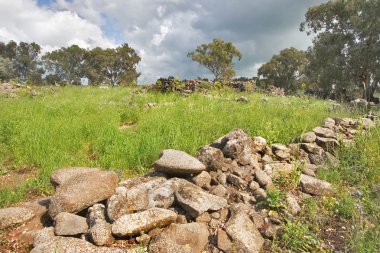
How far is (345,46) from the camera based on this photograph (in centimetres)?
2553

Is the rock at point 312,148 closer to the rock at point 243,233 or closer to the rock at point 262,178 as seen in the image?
the rock at point 262,178

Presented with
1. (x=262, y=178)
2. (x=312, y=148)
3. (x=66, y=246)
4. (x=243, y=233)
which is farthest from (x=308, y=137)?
(x=66, y=246)

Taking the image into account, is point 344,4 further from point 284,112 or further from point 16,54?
point 16,54

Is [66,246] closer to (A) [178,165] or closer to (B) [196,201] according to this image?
(B) [196,201]

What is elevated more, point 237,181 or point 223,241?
point 237,181

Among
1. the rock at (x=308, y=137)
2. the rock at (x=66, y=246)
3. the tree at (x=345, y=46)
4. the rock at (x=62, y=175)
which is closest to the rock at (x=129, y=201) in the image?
the rock at (x=66, y=246)

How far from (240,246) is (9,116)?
6.53 metres

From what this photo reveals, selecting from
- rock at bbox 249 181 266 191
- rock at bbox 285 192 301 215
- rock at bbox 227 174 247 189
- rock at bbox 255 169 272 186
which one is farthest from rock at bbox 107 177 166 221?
rock at bbox 285 192 301 215

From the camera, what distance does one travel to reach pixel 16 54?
1996 inches

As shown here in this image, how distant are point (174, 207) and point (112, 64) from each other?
4581 centimetres

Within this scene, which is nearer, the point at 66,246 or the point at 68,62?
the point at 66,246

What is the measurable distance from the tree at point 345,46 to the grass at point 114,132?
1987 cm

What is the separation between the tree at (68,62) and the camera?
48000 mm

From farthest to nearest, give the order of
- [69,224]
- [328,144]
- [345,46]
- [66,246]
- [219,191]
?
[345,46] < [328,144] < [219,191] < [69,224] < [66,246]
